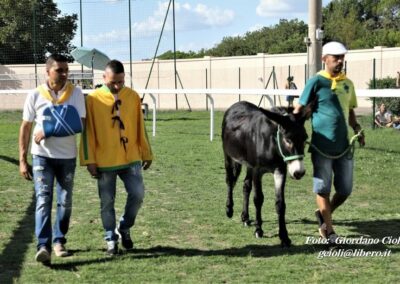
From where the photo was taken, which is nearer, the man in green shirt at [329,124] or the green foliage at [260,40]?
the man in green shirt at [329,124]

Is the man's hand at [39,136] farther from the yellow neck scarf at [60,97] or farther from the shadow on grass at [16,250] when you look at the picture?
the shadow on grass at [16,250]

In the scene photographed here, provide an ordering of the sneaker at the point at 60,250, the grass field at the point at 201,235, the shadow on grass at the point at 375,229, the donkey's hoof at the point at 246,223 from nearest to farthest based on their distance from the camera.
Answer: the grass field at the point at 201,235 < the sneaker at the point at 60,250 < the shadow on grass at the point at 375,229 < the donkey's hoof at the point at 246,223

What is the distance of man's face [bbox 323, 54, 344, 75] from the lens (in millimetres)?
5715

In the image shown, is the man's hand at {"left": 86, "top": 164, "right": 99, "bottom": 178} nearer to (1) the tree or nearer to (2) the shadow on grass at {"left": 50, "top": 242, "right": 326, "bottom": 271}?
(2) the shadow on grass at {"left": 50, "top": 242, "right": 326, "bottom": 271}

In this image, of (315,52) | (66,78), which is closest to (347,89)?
(66,78)

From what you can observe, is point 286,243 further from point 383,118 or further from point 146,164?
point 383,118

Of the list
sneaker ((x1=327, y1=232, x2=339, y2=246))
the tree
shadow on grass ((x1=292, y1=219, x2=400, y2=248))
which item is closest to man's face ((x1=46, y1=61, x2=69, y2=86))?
sneaker ((x1=327, y1=232, x2=339, y2=246))

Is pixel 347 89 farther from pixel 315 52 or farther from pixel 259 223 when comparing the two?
pixel 315 52

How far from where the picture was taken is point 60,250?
5.75 meters

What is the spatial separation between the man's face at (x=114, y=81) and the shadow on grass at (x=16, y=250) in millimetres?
1889

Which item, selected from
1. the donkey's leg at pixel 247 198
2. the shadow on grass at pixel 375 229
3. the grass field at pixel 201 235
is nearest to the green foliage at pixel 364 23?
the grass field at pixel 201 235

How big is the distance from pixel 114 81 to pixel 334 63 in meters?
2.17

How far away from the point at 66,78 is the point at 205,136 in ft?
34.6

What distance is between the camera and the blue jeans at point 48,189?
5.48 meters
